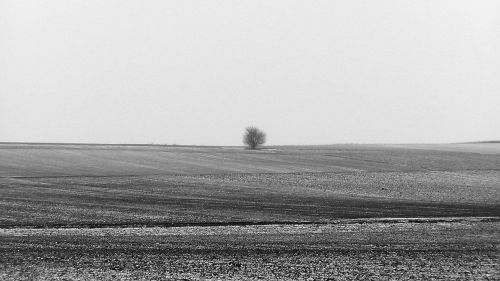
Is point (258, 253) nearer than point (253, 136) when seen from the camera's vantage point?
Yes

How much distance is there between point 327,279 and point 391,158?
43.8 metres

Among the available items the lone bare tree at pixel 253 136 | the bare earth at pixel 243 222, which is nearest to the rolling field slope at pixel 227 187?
the bare earth at pixel 243 222

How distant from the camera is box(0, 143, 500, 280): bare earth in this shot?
45.9 ft

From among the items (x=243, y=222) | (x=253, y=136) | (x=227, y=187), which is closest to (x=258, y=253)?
(x=243, y=222)

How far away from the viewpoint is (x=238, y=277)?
1305 centimetres

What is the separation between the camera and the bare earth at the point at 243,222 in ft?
45.9

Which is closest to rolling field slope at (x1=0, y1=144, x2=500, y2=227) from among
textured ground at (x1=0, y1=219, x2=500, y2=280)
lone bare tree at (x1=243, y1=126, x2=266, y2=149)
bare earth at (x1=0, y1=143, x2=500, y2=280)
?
bare earth at (x1=0, y1=143, x2=500, y2=280)

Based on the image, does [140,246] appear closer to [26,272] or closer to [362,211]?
[26,272]

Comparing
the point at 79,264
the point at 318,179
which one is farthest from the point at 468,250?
the point at 318,179

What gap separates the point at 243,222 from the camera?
2119 centimetres

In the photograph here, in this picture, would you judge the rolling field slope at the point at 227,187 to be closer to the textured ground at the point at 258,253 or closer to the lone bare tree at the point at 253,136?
the textured ground at the point at 258,253

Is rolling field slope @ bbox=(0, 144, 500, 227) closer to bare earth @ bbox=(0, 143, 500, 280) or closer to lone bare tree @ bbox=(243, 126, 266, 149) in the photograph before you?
bare earth @ bbox=(0, 143, 500, 280)

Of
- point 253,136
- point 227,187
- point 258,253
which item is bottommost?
point 258,253

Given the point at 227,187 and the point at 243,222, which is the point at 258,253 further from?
the point at 227,187
